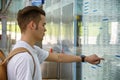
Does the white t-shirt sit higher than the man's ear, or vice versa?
the man's ear

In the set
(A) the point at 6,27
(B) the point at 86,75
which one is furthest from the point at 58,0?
(A) the point at 6,27

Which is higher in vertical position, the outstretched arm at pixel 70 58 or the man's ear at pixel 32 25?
the man's ear at pixel 32 25

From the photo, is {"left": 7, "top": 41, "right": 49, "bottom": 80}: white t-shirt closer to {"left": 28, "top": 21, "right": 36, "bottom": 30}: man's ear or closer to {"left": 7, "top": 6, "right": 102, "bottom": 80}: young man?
{"left": 7, "top": 6, "right": 102, "bottom": 80}: young man

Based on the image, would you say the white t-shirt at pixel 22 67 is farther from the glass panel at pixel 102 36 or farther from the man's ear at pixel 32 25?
the glass panel at pixel 102 36

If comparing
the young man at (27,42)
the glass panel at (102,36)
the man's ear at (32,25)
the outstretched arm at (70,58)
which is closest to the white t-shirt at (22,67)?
the young man at (27,42)

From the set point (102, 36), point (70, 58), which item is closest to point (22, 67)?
point (70, 58)

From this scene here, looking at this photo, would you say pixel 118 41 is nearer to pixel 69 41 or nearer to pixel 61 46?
pixel 69 41

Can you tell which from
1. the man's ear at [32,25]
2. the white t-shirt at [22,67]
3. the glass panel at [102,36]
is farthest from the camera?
the glass panel at [102,36]

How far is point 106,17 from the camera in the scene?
233cm

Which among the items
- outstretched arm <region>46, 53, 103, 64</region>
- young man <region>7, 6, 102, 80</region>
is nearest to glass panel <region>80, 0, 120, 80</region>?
outstretched arm <region>46, 53, 103, 64</region>

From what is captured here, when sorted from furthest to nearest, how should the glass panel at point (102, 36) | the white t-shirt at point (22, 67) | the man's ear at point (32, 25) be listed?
the glass panel at point (102, 36) < the man's ear at point (32, 25) < the white t-shirt at point (22, 67)

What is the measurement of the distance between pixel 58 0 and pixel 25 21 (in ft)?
7.55

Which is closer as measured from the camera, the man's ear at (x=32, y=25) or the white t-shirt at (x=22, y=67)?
the white t-shirt at (x=22, y=67)

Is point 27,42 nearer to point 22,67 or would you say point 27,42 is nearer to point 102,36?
point 22,67
